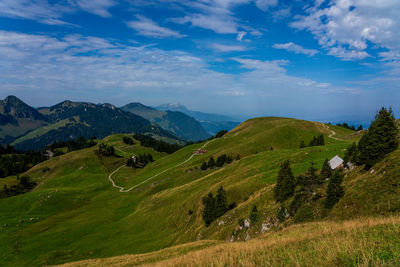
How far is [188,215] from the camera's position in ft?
170

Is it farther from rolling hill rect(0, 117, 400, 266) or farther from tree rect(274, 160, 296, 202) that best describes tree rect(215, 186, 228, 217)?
tree rect(274, 160, 296, 202)

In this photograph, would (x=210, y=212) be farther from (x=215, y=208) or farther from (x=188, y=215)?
(x=188, y=215)

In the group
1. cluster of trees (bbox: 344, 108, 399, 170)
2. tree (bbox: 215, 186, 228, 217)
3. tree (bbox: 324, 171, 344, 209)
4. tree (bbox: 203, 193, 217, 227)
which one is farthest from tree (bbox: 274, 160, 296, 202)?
tree (bbox: 203, 193, 217, 227)

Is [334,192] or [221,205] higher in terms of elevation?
[334,192]

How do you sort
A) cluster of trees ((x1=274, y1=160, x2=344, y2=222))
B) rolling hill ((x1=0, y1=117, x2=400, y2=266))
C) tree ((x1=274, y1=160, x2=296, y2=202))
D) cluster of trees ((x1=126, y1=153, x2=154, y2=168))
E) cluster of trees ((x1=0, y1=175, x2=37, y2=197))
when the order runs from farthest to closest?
1. cluster of trees ((x1=126, y1=153, x2=154, y2=168))
2. cluster of trees ((x1=0, y1=175, x2=37, y2=197))
3. tree ((x1=274, y1=160, x2=296, y2=202))
4. cluster of trees ((x1=274, y1=160, x2=344, y2=222))
5. rolling hill ((x1=0, y1=117, x2=400, y2=266))

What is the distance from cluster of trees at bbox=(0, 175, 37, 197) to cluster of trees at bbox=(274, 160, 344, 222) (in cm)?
15023

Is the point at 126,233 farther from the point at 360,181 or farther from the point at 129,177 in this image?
the point at 129,177

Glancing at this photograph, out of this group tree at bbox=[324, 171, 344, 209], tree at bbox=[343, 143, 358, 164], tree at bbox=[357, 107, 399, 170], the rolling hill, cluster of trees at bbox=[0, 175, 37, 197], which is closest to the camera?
the rolling hill

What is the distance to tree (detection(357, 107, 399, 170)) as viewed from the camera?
25.4m

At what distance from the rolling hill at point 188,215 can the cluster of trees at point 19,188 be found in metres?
17.0

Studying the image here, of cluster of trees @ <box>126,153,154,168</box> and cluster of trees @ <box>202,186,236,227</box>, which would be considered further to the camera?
cluster of trees @ <box>126,153,154,168</box>

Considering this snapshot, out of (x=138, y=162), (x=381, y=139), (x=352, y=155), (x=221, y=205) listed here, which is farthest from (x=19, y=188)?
(x=381, y=139)

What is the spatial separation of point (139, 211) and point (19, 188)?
10343 cm

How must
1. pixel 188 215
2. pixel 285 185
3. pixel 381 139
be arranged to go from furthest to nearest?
pixel 188 215, pixel 285 185, pixel 381 139
